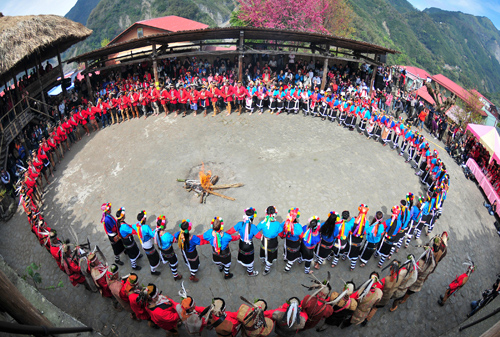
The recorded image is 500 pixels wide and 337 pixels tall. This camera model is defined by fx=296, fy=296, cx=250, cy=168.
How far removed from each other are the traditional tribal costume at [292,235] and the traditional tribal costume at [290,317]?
1822 millimetres

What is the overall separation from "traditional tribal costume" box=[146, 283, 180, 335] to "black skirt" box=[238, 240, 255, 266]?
6.66 ft

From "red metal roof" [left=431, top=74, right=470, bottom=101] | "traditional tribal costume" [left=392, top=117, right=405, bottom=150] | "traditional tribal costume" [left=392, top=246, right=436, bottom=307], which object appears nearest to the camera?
"traditional tribal costume" [left=392, top=246, right=436, bottom=307]

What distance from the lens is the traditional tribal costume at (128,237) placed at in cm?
724

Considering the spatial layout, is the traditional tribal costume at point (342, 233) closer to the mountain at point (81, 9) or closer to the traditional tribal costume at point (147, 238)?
the traditional tribal costume at point (147, 238)

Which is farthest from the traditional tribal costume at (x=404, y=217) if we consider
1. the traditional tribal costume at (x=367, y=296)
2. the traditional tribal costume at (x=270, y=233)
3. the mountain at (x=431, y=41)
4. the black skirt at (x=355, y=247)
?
the mountain at (x=431, y=41)

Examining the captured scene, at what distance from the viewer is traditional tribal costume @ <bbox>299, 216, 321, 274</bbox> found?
687 centimetres

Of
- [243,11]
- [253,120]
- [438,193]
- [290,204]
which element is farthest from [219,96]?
[243,11]

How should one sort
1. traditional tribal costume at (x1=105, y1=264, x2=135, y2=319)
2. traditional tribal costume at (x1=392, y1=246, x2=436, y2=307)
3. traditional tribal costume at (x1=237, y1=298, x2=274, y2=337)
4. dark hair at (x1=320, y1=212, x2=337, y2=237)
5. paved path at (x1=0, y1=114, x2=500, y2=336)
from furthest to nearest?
paved path at (x1=0, y1=114, x2=500, y2=336)
dark hair at (x1=320, y1=212, x2=337, y2=237)
traditional tribal costume at (x1=392, y1=246, x2=436, y2=307)
traditional tribal costume at (x1=105, y1=264, x2=135, y2=319)
traditional tribal costume at (x1=237, y1=298, x2=274, y2=337)

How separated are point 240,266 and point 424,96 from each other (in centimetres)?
3117

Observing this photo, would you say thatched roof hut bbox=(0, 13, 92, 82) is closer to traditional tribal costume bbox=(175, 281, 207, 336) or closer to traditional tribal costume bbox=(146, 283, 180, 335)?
traditional tribal costume bbox=(146, 283, 180, 335)

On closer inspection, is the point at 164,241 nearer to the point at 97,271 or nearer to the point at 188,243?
the point at 188,243

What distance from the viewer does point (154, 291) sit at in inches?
221

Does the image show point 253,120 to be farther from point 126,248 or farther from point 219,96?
point 126,248

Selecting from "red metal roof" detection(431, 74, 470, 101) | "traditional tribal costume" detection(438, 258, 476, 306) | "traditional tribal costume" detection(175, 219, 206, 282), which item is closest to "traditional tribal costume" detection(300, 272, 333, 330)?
"traditional tribal costume" detection(175, 219, 206, 282)
